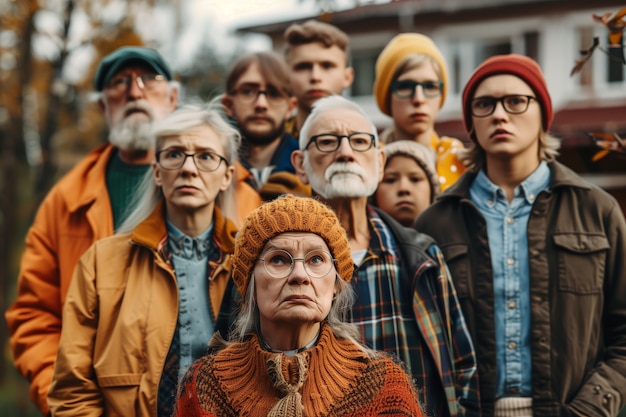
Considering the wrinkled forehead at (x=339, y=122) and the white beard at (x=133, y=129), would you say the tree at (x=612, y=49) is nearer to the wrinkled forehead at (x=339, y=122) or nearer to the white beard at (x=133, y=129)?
the wrinkled forehead at (x=339, y=122)

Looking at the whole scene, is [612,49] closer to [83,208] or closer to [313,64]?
[313,64]

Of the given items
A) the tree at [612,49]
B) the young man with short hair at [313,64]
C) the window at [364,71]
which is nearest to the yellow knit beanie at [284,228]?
the tree at [612,49]

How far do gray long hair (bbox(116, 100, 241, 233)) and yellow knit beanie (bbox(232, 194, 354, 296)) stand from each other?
1.14 m

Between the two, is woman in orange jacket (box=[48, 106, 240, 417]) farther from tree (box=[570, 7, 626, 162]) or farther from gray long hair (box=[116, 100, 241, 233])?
tree (box=[570, 7, 626, 162])

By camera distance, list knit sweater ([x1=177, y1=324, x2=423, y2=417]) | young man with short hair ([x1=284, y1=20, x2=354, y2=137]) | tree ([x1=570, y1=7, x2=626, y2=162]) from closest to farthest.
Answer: knit sweater ([x1=177, y1=324, x2=423, y2=417]) < tree ([x1=570, y1=7, x2=626, y2=162]) < young man with short hair ([x1=284, y1=20, x2=354, y2=137])

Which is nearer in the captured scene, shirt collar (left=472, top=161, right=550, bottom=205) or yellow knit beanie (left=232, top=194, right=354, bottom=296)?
yellow knit beanie (left=232, top=194, right=354, bottom=296)

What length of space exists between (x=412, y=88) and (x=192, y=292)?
2057 millimetres

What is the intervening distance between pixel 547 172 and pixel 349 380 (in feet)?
6.04

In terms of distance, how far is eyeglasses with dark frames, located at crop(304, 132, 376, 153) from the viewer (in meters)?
4.58

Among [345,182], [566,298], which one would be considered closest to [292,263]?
[345,182]

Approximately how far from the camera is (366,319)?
4.24m

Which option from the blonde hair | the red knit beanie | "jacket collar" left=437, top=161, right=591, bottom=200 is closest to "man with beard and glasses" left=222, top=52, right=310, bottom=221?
the blonde hair

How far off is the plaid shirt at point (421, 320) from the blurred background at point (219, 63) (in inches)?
38.4

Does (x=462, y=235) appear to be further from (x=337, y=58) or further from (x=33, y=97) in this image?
(x=33, y=97)
